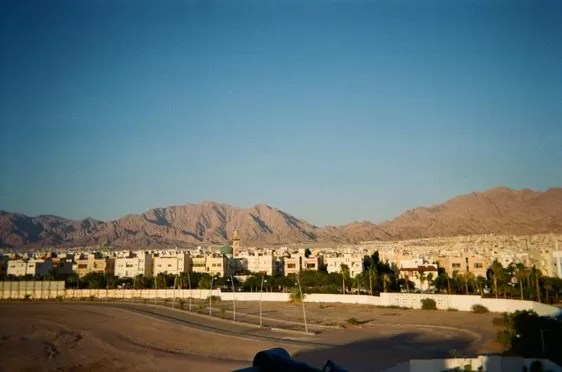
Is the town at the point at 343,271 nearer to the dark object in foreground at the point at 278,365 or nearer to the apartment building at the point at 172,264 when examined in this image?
the apartment building at the point at 172,264

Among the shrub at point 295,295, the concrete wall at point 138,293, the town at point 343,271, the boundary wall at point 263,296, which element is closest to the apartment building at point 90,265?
the town at point 343,271

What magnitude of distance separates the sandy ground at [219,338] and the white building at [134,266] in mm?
41892

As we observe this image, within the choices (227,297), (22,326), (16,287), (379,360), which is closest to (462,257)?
(227,297)

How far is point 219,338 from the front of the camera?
38.3 metres

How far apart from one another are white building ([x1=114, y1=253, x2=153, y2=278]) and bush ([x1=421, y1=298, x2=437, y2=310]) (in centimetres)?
6170

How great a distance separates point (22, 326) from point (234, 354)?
1005 inches

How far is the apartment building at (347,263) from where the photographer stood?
8906cm

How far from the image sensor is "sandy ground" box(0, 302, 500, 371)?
99.3ft

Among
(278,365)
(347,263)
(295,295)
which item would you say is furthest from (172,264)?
(278,365)

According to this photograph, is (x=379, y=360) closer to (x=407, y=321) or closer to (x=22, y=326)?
(x=407, y=321)

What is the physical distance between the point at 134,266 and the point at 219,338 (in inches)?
2625

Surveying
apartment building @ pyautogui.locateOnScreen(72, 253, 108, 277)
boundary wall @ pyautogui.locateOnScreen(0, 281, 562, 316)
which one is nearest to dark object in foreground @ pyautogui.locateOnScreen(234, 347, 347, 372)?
boundary wall @ pyautogui.locateOnScreen(0, 281, 562, 316)

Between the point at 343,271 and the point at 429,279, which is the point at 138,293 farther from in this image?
the point at 429,279

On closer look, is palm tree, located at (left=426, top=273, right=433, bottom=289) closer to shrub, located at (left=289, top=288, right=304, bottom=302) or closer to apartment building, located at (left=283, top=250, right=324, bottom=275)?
shrub, located at (left=289, top=288, right=304, bottom=302)
